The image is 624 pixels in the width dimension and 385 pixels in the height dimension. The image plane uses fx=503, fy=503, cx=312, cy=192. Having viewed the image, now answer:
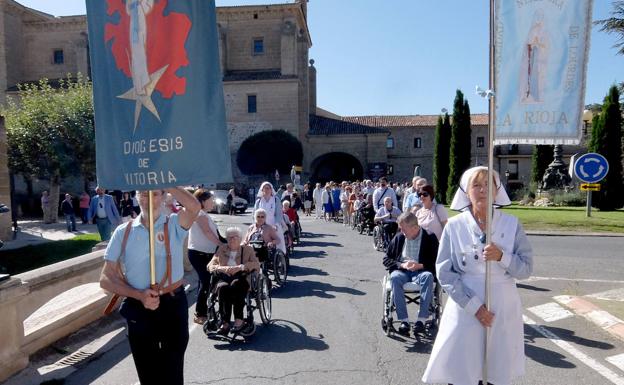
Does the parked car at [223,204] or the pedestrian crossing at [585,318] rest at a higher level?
the pedestrian crossing at [585,318]

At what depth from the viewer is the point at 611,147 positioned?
26.6m

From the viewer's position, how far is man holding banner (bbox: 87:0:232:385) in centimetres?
330

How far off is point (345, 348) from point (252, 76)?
4527cm

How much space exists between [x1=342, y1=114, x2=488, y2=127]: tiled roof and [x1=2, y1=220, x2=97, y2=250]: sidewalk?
131ft

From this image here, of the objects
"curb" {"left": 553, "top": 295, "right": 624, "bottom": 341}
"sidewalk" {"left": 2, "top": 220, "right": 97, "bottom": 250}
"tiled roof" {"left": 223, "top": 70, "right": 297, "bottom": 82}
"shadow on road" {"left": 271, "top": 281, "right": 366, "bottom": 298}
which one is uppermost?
"tiled roof" {"left": 223, "top": 70, "right": 297, "bottom": 82}

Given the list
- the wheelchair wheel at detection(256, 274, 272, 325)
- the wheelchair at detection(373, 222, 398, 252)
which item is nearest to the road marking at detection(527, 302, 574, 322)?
the wheelchair wheel at detection(256, 274, 272, 325)

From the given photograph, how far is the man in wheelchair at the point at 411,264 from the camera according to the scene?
19.8 feet

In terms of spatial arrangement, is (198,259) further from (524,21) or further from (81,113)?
(81,113)

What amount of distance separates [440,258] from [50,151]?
25988mm

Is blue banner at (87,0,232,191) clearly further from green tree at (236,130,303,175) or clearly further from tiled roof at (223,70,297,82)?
tiled roof at (223,70,297,82)

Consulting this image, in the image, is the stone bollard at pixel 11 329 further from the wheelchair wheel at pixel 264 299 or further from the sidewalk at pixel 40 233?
the sidewalk at pixel 40 233

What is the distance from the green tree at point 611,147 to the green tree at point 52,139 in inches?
1036

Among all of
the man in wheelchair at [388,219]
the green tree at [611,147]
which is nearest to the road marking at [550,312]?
the man in wheelchair at [388,219]

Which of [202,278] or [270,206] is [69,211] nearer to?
[270,206]
